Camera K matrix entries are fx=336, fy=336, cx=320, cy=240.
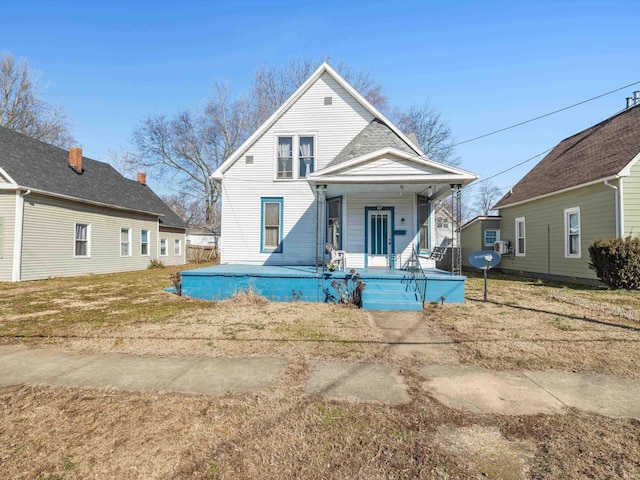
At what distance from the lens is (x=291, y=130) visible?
43.1ft

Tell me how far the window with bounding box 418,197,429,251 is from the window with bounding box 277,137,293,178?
5118 mm

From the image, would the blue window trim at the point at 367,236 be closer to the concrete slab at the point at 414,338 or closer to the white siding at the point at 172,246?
the concrete slab at the point at 414,338

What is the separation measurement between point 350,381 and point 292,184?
10111mm

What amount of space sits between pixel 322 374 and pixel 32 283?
14538 millimetres

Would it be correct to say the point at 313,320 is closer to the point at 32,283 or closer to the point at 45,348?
the point at 45,348

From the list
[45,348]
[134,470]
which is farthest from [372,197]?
[134,470]

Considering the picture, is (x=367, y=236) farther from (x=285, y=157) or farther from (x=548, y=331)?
(x=548, y=331)

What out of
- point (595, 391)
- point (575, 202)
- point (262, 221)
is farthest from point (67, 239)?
point (575, 202)

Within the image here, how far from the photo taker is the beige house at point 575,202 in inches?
445

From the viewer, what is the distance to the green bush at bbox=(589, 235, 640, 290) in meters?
10.3

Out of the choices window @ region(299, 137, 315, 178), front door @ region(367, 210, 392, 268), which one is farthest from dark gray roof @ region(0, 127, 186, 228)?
front door @ region(367, 210, 392, 268)

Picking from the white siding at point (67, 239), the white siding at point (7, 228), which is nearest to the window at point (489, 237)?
the white siding at point (67, 239)

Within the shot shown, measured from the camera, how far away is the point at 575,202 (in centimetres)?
1340

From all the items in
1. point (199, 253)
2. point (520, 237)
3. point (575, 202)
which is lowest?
point (199, 253)
